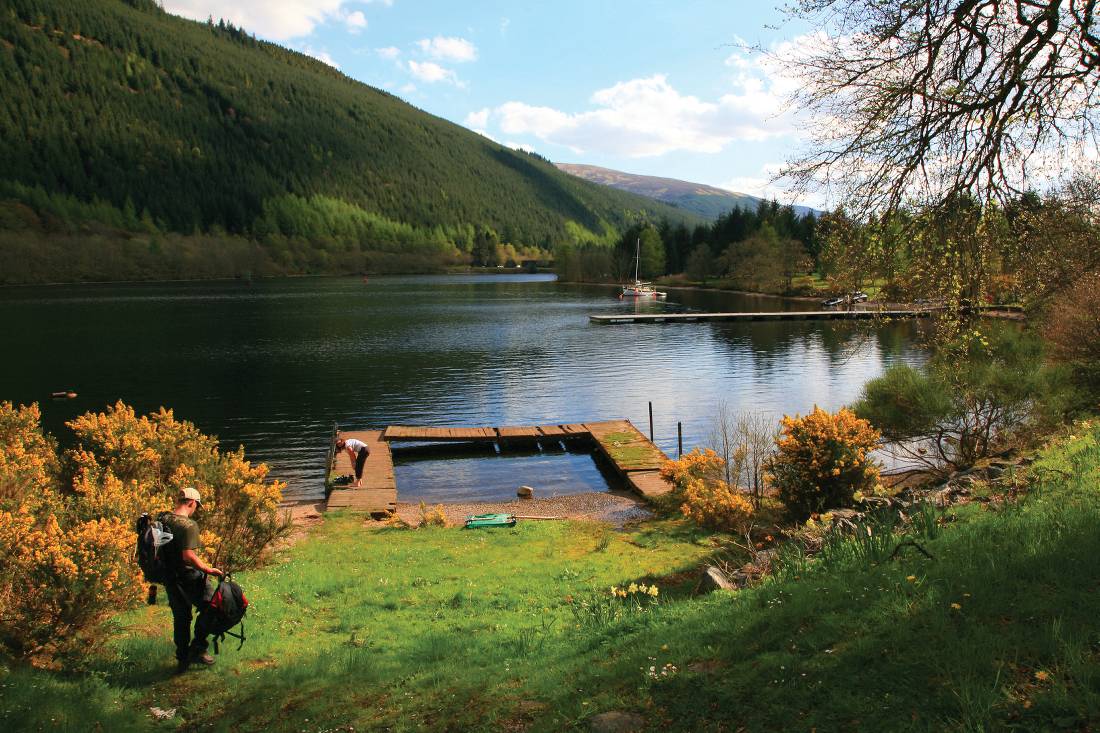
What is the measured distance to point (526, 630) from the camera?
9938mm

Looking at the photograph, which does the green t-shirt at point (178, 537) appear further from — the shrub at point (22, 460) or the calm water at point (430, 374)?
the calm water at point (430, 374)

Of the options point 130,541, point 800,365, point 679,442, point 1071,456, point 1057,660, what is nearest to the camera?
point 1057,660

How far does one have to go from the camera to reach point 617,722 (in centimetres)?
610

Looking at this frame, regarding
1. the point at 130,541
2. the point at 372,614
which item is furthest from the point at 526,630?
the point at 130,541

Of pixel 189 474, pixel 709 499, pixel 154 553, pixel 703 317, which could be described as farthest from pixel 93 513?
pixel 703 317

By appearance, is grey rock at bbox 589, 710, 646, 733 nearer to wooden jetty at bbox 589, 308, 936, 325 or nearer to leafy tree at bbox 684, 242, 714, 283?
wooden jetty at bbox 589, 308, 936, 325

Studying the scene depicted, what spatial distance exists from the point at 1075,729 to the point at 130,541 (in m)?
9.69

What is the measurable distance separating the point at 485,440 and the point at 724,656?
2763 centimetres

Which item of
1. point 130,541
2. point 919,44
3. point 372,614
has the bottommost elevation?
point 372,614

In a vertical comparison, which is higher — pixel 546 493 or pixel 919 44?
pixel 919 44

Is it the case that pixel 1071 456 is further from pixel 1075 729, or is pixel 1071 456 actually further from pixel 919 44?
pixel 1075 729

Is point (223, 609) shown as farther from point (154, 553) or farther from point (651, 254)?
point (651, 254)

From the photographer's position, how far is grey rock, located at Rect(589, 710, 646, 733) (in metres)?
5.98

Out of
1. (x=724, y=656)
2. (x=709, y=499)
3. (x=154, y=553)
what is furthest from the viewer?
(x=709, y=499)
